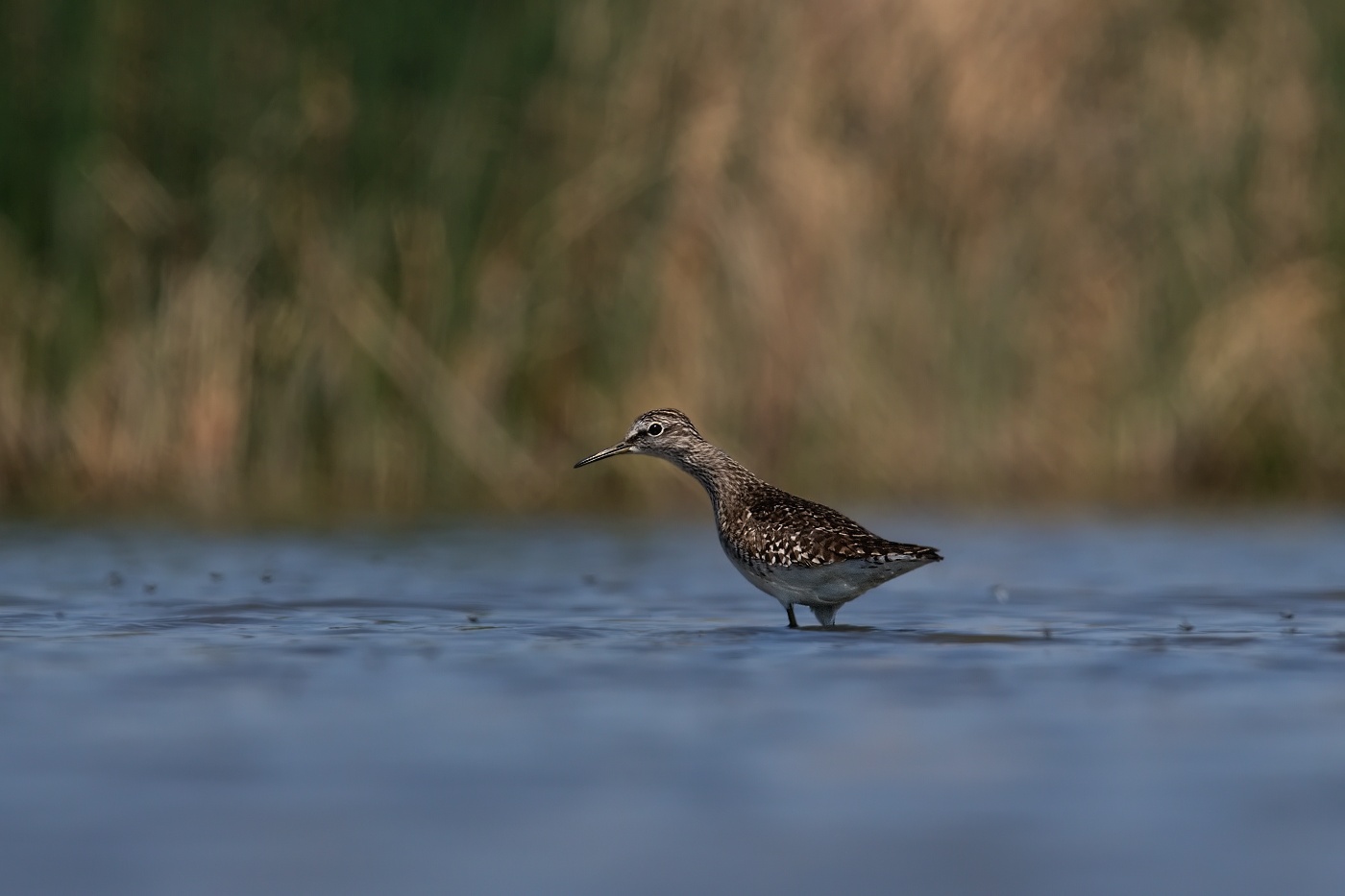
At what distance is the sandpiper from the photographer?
8.58 m

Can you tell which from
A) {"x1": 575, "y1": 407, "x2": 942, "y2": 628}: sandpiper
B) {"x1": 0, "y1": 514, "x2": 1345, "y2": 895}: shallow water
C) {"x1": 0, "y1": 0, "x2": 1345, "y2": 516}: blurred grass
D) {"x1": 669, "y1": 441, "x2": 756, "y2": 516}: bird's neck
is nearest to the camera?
{"x1": 0, "y1": 514, "x2": 1345, "y2": 895}: shallow water

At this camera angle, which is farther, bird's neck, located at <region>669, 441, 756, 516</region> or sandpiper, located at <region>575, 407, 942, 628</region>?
bird's neck, located at <region>669, 441, 756, 516</region>

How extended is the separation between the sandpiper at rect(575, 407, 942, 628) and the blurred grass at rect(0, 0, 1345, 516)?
4156 mm

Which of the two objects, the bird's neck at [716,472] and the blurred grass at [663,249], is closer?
the bird's neck at [716,472]

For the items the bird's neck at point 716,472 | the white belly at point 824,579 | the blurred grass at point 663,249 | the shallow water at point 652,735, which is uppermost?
the blurred grass at point 663,249

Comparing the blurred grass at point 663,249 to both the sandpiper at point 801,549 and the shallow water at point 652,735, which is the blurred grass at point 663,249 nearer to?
the shallow water at point 652,735

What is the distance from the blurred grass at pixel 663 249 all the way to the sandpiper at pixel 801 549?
13.6ft

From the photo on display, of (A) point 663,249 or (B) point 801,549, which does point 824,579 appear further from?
(A) point 663,249

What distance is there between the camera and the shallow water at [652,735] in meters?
4.41

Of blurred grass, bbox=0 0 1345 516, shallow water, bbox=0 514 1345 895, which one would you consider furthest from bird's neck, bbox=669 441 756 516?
blurred grass, bbox=0 0 1345 516

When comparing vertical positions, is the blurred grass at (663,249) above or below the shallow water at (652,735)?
above

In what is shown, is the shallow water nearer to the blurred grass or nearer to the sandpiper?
the sandpiper

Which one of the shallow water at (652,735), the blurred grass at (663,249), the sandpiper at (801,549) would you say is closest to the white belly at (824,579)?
the sandpiper at (801,549)

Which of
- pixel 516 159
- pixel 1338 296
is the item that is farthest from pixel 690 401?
pixel 1338 296
